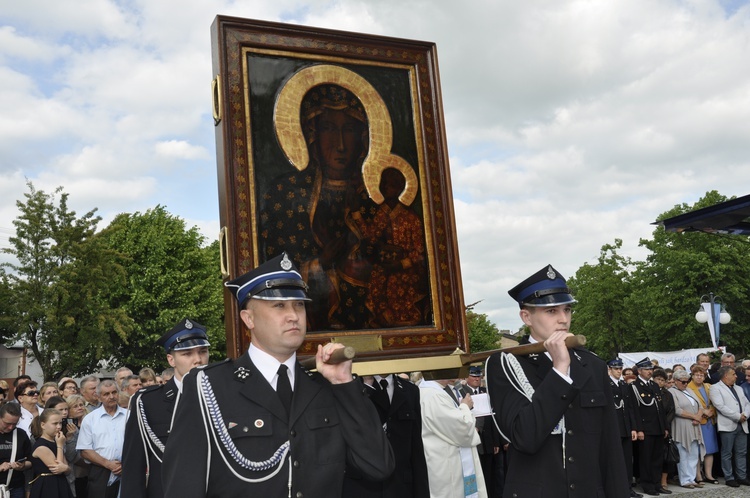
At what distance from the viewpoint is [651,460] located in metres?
14.0

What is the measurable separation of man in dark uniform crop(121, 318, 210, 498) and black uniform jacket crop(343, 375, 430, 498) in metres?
1.66

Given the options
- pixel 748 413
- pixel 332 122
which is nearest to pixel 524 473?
pixel 332 122

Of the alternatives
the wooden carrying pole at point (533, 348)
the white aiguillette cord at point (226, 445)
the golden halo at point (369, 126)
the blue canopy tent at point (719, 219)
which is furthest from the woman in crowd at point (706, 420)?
the white aiguillette cord at point (226, 445)

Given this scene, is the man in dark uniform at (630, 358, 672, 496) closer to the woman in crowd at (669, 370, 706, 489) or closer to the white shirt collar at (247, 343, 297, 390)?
the woman in crowd at (669, 370, 706, 489)

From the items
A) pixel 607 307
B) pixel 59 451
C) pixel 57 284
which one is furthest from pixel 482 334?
pixel 59 451

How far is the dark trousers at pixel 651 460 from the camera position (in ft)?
45.5

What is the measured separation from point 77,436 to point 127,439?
3.61m

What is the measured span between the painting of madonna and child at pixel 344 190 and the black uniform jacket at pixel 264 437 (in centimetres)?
163

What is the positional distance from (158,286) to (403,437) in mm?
34059

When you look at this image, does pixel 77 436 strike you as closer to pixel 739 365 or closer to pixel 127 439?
pixel 127 439

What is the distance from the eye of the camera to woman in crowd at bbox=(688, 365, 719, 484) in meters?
14.9

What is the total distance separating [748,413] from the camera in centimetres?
1473

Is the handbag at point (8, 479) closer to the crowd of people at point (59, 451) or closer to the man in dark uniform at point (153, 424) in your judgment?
the crowd of people at point (59, 451)

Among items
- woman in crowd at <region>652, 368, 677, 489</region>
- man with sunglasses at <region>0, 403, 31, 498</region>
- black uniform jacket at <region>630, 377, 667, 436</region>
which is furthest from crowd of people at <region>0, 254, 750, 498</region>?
woman in crowd at <region>652, 368, 677, 489</region>
